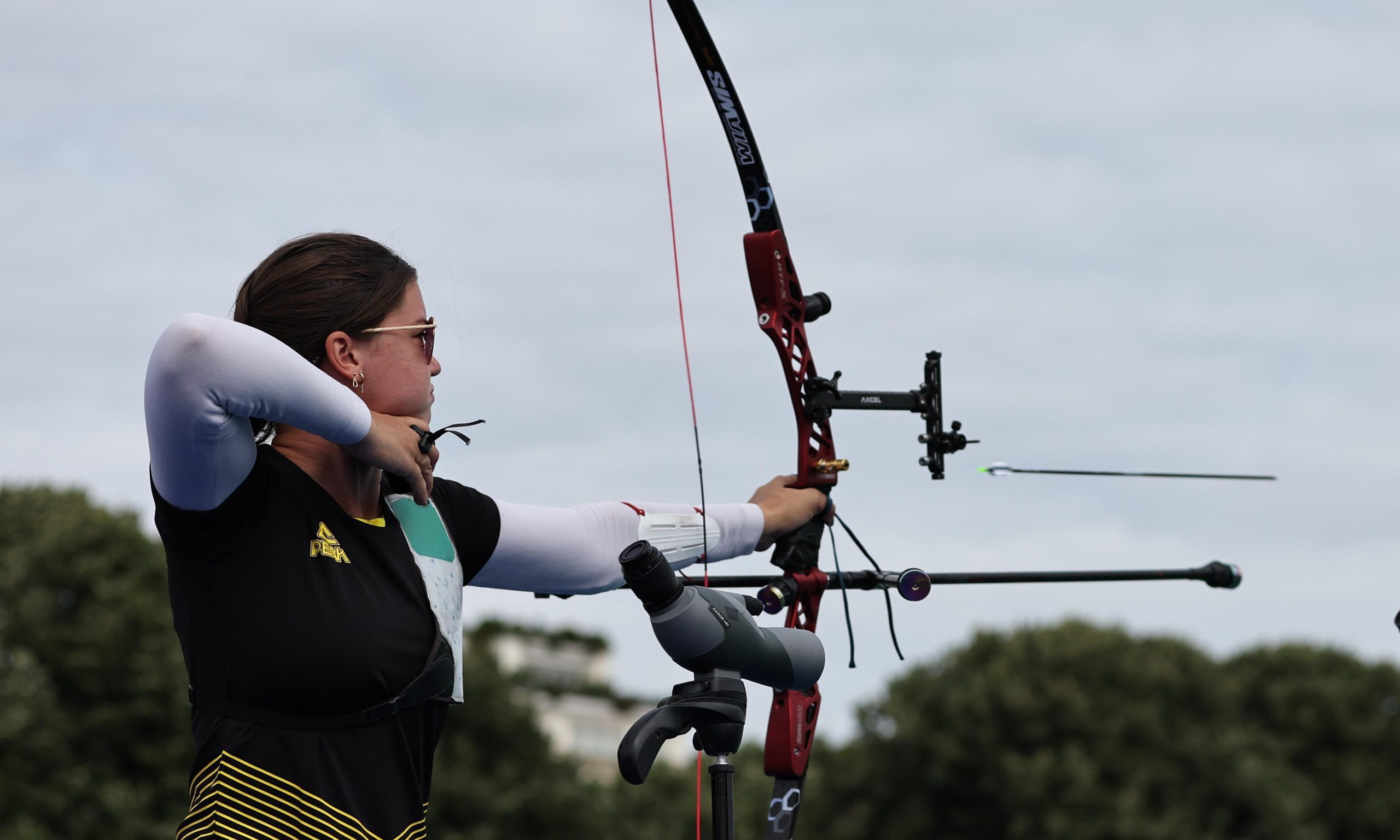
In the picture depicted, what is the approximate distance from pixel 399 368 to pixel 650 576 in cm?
67

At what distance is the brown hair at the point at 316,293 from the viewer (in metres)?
2.70

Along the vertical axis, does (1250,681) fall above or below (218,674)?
below

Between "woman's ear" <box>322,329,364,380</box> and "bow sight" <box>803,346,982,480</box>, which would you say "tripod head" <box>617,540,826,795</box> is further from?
"bow sight" <box>803,346,982,480</box>

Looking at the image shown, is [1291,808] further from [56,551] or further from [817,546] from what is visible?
[817,546]

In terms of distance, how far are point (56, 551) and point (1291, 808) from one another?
18461mm

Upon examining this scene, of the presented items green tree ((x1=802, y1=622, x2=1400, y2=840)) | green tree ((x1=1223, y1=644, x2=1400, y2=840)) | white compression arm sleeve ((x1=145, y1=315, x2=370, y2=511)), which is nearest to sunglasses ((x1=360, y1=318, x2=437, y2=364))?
white compression arm sleeve ((x1=145, y1=315, x2=370, y2=511))

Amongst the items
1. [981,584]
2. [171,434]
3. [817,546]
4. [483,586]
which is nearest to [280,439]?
[171,434]

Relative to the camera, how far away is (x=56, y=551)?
19.7 meters

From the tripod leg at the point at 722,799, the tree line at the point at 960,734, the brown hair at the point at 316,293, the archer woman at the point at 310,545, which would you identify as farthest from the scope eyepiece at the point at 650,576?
the tree line at the point at 960,734

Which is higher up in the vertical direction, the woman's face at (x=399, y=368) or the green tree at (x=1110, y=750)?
the woman's face at (x=399, y=368)

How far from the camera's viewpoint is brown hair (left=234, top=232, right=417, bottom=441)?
2697 mm

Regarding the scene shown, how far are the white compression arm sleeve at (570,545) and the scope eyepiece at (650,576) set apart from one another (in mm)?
671

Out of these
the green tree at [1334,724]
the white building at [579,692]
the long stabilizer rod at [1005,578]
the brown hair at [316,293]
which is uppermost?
the brown hair at [316,293]

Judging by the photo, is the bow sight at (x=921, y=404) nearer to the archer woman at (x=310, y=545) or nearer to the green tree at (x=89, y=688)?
the archer woman at (x=310, y=545)
